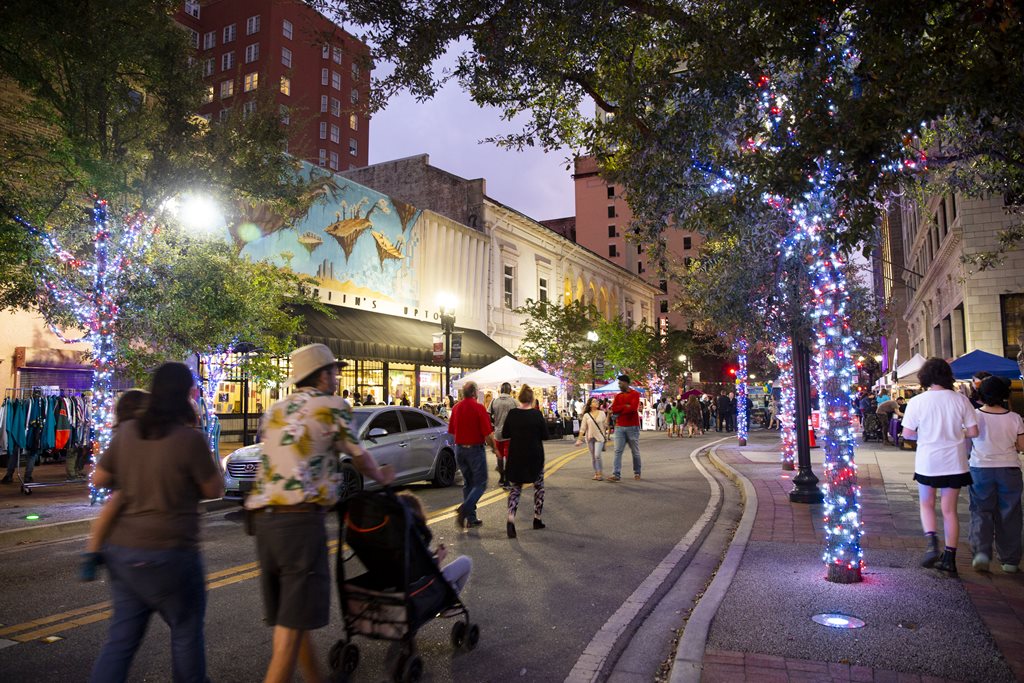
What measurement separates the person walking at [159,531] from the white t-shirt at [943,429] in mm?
5854

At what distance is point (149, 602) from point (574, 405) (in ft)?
104

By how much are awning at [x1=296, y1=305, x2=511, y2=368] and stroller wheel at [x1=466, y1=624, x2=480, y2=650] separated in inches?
642

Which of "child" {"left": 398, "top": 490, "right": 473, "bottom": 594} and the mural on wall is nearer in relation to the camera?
"child" {"left": 398, "top": 490, "right": 473, "bottom": 594}

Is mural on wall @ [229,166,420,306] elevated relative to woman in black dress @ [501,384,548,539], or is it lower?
elevated

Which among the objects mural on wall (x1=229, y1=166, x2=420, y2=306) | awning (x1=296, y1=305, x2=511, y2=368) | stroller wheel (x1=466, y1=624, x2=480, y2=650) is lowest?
stroller wheel (x1=466, y1=624, x2=480, y2=650)

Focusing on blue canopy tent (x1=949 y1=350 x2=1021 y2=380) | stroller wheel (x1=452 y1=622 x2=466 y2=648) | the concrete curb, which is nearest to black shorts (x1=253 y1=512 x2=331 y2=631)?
stroller wheel (x1=452 y1=622 x2=466 y2=648)

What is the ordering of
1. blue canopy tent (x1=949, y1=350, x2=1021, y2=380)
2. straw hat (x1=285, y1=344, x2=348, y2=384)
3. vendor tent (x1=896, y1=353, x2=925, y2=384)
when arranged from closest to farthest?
straw hat (x1=285, y1=344, x2=348, y2=384) < blue canopy tent (x1=949, y1=350, x2=1021, y2=380) < vendor tent (x1=896, y1=353, x2=925, y2=384)

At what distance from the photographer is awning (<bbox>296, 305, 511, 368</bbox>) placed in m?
22.0

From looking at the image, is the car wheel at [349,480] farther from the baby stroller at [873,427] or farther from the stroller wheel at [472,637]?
the baby stroller at [873,427]

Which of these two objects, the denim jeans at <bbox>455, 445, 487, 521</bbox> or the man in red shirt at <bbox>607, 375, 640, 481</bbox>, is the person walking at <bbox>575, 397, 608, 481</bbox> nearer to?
the man in red shirt at <bbox>607, 375, 640, 481</bbox>

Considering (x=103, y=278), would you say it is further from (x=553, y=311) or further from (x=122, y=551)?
(x=553, y=311)

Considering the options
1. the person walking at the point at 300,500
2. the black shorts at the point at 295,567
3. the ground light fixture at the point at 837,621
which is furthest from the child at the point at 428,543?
the ground light fixture at the point at 837,621

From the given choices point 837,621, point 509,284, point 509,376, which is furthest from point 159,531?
point 509,284

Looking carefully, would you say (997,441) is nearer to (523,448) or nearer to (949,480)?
(949,480)
